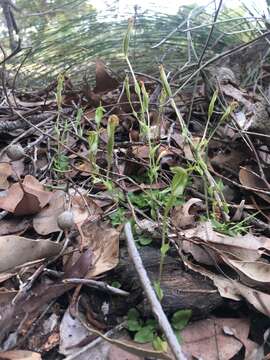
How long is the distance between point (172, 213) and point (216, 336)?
331 millimetres

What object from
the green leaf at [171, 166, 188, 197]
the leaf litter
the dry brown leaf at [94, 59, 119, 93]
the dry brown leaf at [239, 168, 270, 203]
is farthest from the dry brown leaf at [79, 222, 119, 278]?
the dry brown leaf at [94, 59, 119, 93]

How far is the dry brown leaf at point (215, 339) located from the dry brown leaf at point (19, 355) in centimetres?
24

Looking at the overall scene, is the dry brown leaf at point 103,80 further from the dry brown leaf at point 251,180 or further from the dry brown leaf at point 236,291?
the dry brown leaf at point 236,291

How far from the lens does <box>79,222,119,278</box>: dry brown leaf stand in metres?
0.91

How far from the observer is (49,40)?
8.57ft

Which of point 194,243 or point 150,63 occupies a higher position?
point 194,243

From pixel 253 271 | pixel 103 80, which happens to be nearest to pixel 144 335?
pixel 253 271

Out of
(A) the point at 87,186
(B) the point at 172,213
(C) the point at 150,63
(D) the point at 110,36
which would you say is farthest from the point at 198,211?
(D) the point at 110,36

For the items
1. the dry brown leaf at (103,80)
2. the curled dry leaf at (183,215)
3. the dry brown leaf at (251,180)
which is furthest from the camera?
the dry brown leaf at (103,80)

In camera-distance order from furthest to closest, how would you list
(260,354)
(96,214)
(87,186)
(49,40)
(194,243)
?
(49,40) < (87,186) < (96,214) < (194,243) < (260,354)

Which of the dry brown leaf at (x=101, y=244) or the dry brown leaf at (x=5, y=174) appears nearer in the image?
the dry brown leaf at (x=101, y=244)

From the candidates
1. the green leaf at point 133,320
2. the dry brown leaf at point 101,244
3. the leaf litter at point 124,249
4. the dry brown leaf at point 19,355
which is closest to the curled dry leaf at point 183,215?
the leaf litter at point 124,249

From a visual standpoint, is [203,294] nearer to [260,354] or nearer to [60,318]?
[260,354]

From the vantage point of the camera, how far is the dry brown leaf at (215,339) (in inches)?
31.5
